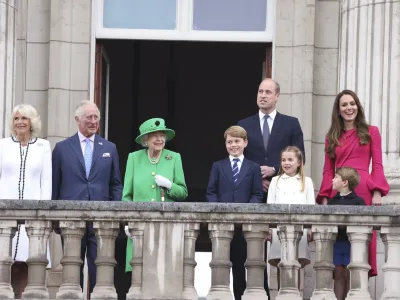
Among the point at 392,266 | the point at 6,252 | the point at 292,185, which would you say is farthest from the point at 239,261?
the point at 6,252

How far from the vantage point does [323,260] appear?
640 inches

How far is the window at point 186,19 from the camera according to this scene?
794 inches

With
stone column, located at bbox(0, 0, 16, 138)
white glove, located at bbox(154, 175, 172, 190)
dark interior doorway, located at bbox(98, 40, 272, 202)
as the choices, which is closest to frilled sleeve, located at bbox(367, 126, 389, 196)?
white glove, located at bbox(154, 175, 172, 190)

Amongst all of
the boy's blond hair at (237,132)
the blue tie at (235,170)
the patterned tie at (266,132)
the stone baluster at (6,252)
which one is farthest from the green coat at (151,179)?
the stone baluster at (6,252)

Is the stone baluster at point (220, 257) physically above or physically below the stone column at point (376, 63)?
below

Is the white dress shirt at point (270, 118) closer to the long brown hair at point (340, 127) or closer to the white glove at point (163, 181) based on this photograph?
the long brown hair at point (340, 127)

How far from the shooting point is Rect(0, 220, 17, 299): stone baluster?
640 inches

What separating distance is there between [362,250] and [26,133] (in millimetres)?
3312

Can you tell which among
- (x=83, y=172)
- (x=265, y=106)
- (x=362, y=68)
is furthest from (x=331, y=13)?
(x=83, y=172)

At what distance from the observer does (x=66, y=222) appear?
16.3 meters

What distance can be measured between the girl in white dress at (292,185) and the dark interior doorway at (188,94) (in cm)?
882

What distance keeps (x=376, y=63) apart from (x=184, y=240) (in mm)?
3950

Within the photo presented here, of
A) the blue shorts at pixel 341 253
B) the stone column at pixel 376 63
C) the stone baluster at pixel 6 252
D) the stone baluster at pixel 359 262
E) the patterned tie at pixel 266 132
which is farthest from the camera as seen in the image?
the stone column at pixel 376 63

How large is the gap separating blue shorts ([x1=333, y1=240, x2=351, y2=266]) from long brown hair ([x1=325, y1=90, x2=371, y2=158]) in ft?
3.20
